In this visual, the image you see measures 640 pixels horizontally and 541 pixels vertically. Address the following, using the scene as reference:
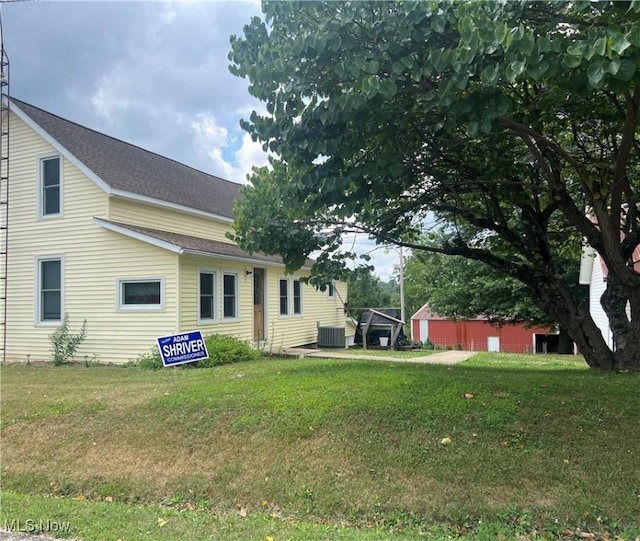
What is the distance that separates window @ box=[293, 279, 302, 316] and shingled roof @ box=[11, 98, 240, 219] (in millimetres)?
3392

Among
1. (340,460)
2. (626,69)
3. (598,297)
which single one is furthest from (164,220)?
(598,297)

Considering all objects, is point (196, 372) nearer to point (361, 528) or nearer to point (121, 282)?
point (121, 282)

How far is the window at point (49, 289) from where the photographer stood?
14320mm

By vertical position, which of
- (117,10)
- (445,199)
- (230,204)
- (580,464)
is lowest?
(580,464)

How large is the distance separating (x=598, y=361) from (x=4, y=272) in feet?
49.5

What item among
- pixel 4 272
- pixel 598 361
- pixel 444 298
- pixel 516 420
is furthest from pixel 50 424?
pixel 444 298

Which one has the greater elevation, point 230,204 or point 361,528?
point 230,204

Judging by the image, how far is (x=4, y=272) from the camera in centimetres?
1492

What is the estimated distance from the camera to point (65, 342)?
13492mm

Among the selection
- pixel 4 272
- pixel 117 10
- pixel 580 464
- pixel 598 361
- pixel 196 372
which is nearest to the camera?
pixel 580 464

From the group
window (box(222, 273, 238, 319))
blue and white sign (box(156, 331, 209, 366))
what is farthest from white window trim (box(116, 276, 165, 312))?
blue and white sign (box(156, 331, 209, 366))

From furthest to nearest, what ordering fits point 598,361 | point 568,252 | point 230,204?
point 230,204
point 568,252
point 598,361

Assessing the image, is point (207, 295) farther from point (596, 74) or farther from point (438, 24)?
point (596, 74)

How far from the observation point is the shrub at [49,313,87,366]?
1327 cm
